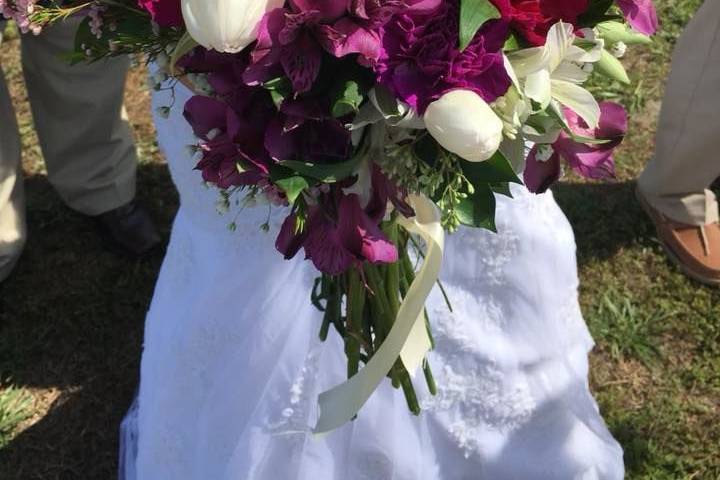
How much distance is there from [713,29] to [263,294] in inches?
52.9

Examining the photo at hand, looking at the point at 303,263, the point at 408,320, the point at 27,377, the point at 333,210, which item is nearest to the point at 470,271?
the point at 303,263

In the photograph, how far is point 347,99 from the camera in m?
0.89

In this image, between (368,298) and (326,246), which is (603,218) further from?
(326,246)

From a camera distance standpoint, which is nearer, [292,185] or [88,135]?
[292,185]

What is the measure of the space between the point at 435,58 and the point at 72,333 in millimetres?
1871

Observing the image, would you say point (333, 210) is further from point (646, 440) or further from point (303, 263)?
point (646, 440)

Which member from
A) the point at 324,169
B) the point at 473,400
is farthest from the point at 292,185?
the point at 473,400

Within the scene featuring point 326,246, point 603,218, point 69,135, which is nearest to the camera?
point 326,246

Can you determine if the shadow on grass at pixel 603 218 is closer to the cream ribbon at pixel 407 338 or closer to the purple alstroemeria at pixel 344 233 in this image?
the cream ribbon at pixel 407 338

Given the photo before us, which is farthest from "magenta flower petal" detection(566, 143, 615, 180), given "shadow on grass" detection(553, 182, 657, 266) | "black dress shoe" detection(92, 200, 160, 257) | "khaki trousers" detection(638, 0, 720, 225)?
"black dress shoe" detection(92, 200, 160, 257)

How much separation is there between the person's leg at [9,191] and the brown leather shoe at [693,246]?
1849 mm

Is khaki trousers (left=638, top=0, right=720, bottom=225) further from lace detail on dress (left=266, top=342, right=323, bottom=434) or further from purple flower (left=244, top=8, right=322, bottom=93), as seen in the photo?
→ purple flower (left=244, top=8, right=322, bottom=93)

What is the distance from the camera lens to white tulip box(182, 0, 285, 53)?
83 centimetres

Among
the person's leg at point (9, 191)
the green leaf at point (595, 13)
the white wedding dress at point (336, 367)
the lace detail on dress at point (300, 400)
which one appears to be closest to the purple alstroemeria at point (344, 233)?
the green leaf at point (595, 13)
